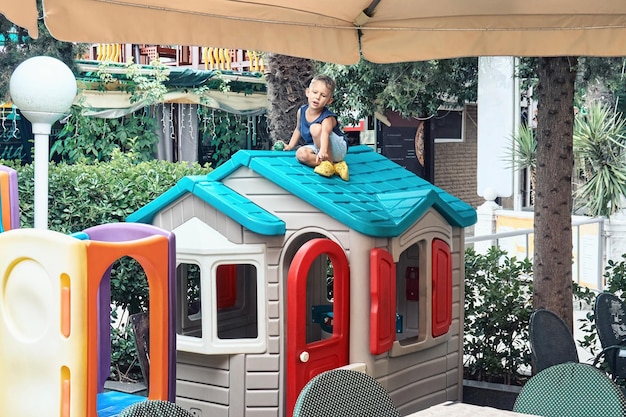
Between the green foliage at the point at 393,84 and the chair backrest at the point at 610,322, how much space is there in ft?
13.3

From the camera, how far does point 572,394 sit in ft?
9.73

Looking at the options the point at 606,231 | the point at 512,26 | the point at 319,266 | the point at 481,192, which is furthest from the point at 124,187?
the point at 481,192

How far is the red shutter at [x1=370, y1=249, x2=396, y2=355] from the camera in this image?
469 centimetres

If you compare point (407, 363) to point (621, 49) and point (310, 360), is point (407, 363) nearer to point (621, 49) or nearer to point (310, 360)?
point (310, 360)

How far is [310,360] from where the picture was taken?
4648 millimetres

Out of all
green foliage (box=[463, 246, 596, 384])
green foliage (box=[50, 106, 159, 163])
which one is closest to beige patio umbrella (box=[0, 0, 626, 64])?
green foliage (box=[463, 246, 596, 384])

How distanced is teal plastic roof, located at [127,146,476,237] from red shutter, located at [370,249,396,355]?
147mm

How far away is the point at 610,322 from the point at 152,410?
12.3 feet

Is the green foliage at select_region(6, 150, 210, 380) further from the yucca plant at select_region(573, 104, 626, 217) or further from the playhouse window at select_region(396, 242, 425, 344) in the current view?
the yucca plant at select_region(573, 104, 626, 217)

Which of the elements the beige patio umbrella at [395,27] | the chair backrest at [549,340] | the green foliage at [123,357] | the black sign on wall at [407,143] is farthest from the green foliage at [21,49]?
the black sign on wall at [407,143]

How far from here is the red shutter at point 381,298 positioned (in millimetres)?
4688

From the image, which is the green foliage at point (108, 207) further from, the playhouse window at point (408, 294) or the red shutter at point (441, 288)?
the red shutter at point (441, 288)

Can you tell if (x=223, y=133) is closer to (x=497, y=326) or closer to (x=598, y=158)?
(x=598, y=158)

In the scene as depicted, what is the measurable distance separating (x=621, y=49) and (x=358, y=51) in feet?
4.25
